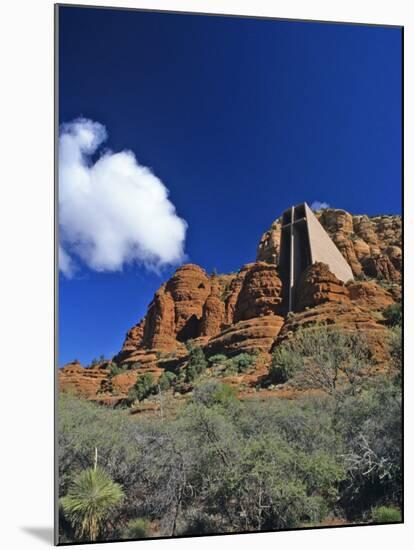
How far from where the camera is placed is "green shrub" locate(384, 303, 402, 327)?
31.9 feet

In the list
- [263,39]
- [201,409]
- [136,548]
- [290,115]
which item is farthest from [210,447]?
[263,39]

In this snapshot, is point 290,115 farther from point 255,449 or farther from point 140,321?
point 255,449

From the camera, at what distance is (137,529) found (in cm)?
869

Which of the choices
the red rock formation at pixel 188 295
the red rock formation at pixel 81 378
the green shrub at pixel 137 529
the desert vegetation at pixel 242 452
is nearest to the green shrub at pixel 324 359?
the desert vegetation at pixel 242 452

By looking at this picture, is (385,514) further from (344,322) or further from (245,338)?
(245,338)

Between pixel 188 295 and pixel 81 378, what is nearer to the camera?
pixel 81 378

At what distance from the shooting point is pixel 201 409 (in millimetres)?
9117

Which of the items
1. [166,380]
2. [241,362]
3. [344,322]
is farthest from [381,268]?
[166,380]

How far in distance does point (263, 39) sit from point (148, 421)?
422cm

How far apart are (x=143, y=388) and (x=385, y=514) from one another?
2.94m

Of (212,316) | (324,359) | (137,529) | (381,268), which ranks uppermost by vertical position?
(381,268)

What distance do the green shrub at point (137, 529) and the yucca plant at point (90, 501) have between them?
0.83 feet

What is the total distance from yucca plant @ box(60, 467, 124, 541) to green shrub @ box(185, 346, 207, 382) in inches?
52.8

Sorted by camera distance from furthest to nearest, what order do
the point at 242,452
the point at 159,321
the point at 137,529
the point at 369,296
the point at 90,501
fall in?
1. the point at 369,296
2. the point at 242,452
3. the point at 159,321
4. the point at 137,529
5. the point at 90,501
